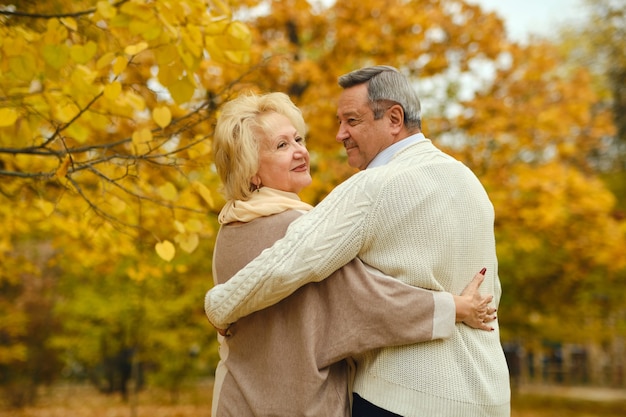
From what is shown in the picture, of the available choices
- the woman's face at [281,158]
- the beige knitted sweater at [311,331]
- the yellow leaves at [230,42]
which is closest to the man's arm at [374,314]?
the beige knitted sweater at [311,331]

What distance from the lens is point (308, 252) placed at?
194cm

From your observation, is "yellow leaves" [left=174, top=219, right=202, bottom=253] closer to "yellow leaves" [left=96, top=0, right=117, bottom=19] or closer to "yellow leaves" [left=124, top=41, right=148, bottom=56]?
"yellow leaves" [left=124, top=41, right=148, bottom=56]

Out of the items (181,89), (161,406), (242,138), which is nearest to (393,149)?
(242,138)

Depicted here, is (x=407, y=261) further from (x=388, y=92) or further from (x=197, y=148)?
(x=197, y=148)

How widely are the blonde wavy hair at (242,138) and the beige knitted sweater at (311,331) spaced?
0.51 ft

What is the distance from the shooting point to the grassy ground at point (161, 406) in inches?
496

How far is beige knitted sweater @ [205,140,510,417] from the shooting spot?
6.43ft

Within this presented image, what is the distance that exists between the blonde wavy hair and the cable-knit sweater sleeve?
301mm

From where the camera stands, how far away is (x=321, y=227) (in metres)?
1.98

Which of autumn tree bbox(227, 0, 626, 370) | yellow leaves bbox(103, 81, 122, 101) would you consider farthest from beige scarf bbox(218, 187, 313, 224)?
autumn tree bbox(227, 0, 626, 370)

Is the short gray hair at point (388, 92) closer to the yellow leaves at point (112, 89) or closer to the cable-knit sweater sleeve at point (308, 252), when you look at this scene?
the cable-knit sweater sleeve at point (308, 252)

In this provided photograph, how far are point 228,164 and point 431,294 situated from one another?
81 cm

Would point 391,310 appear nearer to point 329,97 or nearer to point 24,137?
point 24,137

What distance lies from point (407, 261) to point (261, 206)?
1.64 ft
